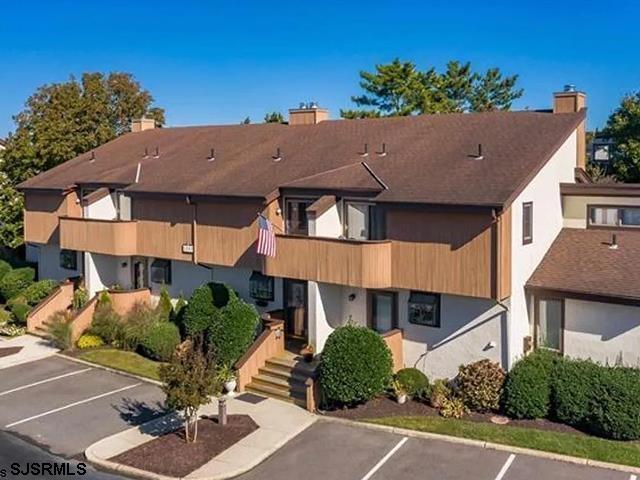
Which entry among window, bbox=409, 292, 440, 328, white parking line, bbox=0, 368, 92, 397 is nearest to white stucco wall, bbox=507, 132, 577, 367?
window, bbox=409, 292, 440, 328

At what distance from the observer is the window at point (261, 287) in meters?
25.6

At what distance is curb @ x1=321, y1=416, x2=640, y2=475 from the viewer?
16.2 m

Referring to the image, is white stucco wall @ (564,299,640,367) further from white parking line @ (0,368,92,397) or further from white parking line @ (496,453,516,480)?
white parking line @ (0,368,92,397)

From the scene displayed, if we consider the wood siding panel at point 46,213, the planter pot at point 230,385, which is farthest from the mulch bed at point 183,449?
the wood siding panel at point 46,213

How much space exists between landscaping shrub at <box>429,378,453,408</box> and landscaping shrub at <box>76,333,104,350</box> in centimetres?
1375

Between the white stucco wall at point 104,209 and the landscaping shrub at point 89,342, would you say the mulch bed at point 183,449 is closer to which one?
the landscaping shrub at point 89,342

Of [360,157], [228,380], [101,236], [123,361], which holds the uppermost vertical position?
[360,157]

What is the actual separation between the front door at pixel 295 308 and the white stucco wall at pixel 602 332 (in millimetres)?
8753

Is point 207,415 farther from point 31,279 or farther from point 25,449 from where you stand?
point 31,279

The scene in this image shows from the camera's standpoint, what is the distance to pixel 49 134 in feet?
125

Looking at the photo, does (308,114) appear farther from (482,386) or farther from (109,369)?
(482,386)

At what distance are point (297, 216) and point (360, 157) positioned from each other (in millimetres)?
3081

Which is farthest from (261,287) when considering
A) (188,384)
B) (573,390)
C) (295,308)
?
(573,390)

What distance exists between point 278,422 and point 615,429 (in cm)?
853
